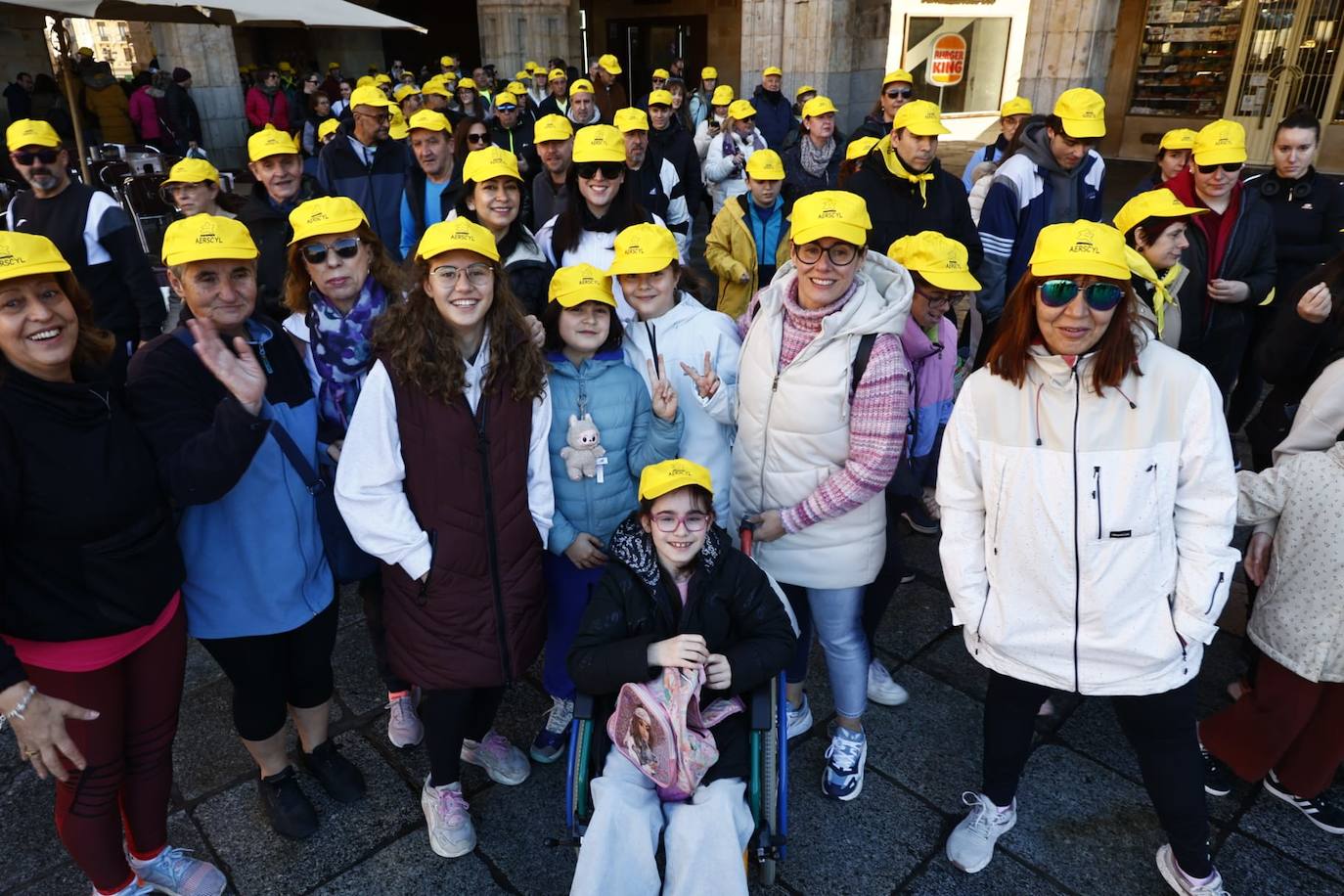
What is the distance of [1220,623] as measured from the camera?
154 inches

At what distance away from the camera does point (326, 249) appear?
117 inches

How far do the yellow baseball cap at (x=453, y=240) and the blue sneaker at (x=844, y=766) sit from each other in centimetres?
211

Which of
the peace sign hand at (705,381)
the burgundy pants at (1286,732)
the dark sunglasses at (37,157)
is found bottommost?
the burgundy pants at (1286,732)

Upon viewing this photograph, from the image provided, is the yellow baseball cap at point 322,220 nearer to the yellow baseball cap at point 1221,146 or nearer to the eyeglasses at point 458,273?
the eyeglasses at point 458,273

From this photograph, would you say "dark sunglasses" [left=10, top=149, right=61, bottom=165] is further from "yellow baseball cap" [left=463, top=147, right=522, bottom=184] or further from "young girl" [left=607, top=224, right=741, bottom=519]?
"young girl" [left=607, top=224, right=741, bottom=519]

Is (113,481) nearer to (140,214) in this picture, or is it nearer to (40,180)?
(40,180)

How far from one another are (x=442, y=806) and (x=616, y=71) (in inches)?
470

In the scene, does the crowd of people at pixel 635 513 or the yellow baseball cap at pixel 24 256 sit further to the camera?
the crowd of people at pixel 635 513

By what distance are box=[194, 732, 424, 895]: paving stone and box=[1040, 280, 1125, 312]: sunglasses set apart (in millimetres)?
2679

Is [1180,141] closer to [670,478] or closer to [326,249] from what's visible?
[670,478]

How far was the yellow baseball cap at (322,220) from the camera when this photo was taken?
295cm

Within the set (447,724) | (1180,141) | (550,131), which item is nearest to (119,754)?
(447,724)

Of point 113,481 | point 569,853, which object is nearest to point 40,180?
point 113,481

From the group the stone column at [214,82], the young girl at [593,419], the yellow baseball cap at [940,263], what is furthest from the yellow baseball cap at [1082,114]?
the stone column at [214,82]
